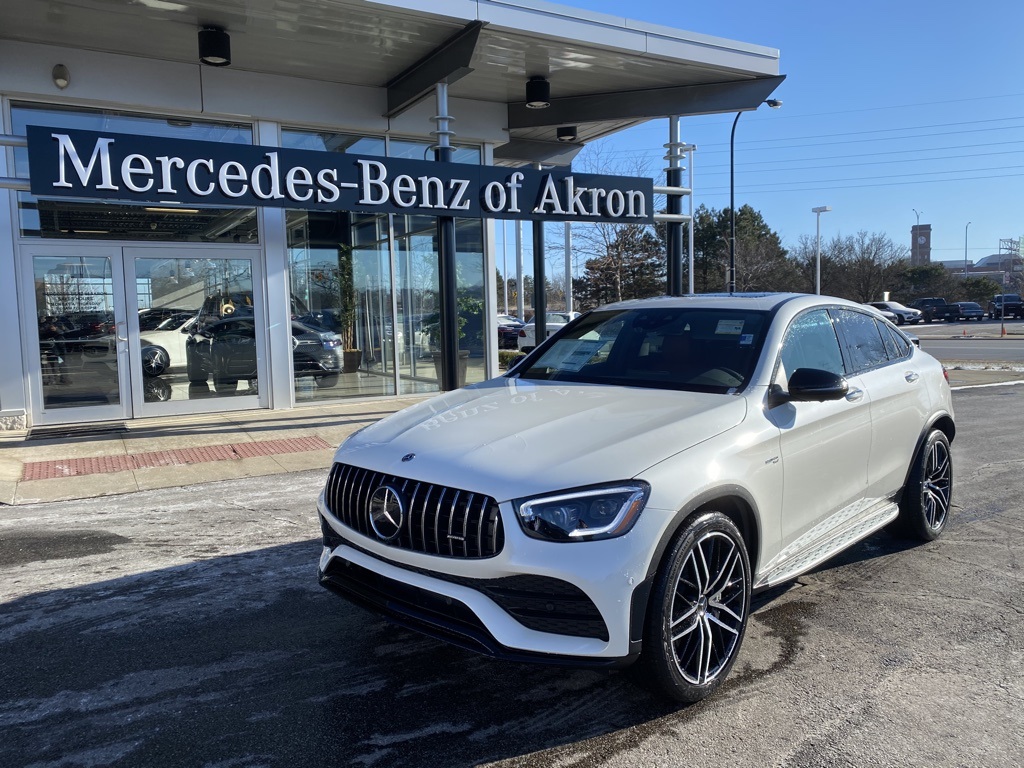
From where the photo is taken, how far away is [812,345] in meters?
4.41

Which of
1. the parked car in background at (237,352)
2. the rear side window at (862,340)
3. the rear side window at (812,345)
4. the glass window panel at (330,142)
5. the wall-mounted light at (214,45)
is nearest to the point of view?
the rear side window at (812,345)

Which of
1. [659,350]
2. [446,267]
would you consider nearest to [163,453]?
[446,267]

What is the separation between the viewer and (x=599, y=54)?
34.5ft

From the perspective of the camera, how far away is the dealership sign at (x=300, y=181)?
8375 millimetres

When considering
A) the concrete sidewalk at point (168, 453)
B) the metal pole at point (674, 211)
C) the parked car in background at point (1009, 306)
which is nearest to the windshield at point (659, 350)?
the concrete sidewalk at point (168, 453)

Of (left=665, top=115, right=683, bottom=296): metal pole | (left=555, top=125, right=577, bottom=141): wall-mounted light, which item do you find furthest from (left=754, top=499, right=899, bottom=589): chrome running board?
(left=555, top=125, right=577, bottom=141): wall-mounted light

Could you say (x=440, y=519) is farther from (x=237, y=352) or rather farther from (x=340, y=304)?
(x=340, y=304)

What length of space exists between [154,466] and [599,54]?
7.62 metres

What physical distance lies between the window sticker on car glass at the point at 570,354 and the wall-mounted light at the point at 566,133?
10061 millimetres

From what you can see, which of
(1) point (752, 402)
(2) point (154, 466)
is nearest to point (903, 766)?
(1) point (752, 402)

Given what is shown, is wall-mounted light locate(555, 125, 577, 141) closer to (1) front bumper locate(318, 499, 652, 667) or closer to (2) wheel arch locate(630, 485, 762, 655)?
(2) wheel arch locate(630, 485, 762, 655)

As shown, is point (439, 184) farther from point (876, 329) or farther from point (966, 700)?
point (966, 700)

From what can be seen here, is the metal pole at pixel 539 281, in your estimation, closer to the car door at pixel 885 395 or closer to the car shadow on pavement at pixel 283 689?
the car door at pixel 885 395

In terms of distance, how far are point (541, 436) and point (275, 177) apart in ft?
23.7
